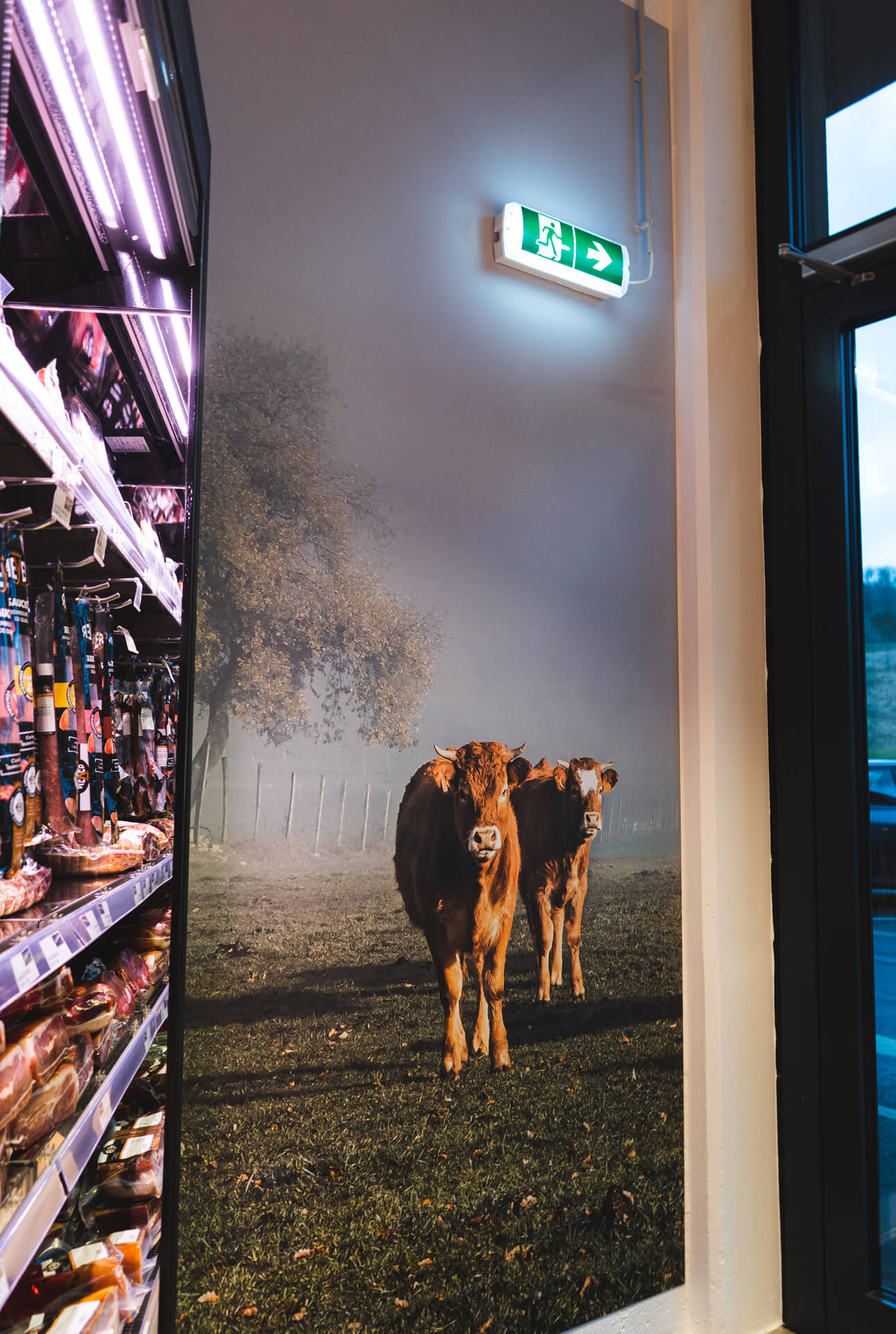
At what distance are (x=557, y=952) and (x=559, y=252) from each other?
1738 mm

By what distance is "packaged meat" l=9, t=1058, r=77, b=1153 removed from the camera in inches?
46.3

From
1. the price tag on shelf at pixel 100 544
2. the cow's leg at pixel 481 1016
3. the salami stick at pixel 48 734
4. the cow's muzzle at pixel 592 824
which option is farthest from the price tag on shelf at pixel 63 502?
the cow's muzzle at pixel 592 824

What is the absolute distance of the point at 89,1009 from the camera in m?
1.56

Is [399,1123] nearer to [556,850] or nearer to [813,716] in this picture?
[556,850]

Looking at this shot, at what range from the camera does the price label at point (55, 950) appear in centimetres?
108

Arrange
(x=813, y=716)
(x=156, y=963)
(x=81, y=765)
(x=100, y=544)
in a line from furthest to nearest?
(x=813, y=716)
(x=156, y=963)
(x=81, y=765)
(x=100, y=544)

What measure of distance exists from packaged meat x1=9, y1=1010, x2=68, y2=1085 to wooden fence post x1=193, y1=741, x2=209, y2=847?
0.37 metres

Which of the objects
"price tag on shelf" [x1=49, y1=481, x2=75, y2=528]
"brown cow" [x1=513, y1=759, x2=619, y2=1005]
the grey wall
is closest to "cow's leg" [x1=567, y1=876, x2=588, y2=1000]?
"brown cow" [x1=513, y1=759, x2=619, y2=1005]

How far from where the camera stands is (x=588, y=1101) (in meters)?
2.13

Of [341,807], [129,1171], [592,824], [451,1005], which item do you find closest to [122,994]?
[129,1171]

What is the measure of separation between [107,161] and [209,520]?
0.63 m

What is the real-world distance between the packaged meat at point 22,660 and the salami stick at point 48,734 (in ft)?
0.40

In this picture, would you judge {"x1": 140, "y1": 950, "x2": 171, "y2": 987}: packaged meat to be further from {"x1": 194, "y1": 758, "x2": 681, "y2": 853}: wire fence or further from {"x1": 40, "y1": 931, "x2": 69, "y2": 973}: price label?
{"x1": 40, "y1": 931, "x2": 69, "y2": 973}: price label

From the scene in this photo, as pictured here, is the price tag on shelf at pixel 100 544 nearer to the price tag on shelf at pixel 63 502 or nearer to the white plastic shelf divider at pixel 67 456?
the white plastic shelf divider at pixel 67 456
